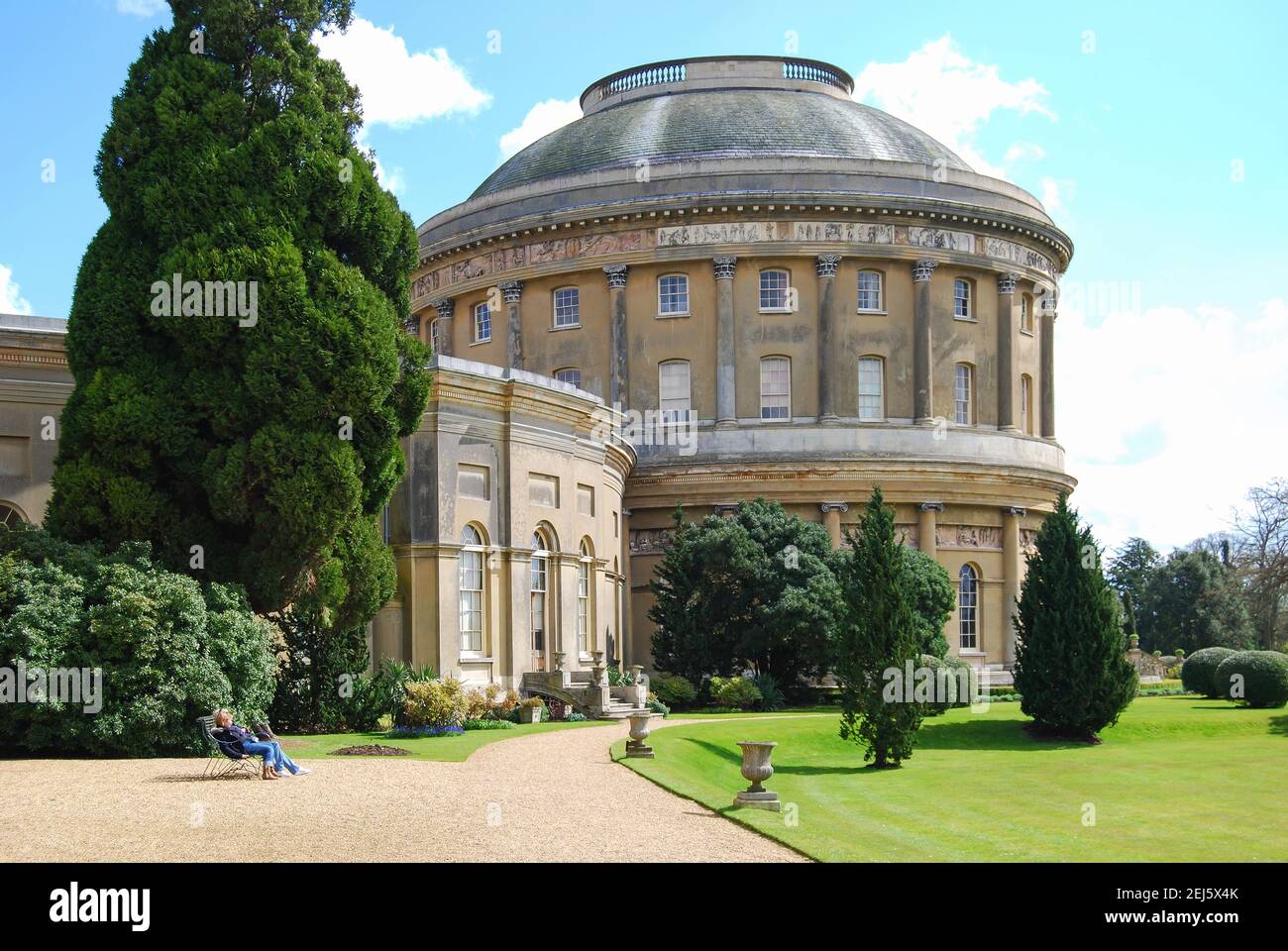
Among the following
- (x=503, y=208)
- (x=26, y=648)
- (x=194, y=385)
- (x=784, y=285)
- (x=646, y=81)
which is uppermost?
(x=646, y=81)

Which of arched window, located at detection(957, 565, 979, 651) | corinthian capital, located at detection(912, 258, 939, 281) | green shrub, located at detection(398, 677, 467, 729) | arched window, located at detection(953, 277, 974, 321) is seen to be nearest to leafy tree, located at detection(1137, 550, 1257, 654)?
arched window, located at detection(957, 565, 979, 651)

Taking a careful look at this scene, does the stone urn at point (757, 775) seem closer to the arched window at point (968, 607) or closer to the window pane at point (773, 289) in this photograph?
the arched window at point (968, 607)

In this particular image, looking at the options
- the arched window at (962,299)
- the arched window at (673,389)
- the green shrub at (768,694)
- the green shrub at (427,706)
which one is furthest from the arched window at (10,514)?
the arched window at (962,299)

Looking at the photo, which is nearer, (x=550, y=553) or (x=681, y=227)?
(x=550, y=553)

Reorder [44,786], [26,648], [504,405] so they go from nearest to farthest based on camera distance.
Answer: [44,786], [26,648], [504,405]

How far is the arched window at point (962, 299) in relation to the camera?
4747cm

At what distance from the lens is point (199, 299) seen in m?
21.2

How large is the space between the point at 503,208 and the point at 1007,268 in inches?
655

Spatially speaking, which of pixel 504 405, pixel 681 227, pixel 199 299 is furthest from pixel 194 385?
pixel 681 227

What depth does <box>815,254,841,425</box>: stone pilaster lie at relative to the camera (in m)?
45.2

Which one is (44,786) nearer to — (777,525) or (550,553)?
(550,553)

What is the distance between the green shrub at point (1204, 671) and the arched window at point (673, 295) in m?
18.3

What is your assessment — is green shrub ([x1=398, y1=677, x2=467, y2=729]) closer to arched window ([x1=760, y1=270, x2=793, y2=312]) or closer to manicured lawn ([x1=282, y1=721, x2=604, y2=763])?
manicured lawn ([x1=282, y1=721, x2=604, y2=763])

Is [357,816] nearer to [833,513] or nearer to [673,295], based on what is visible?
[833,513]
